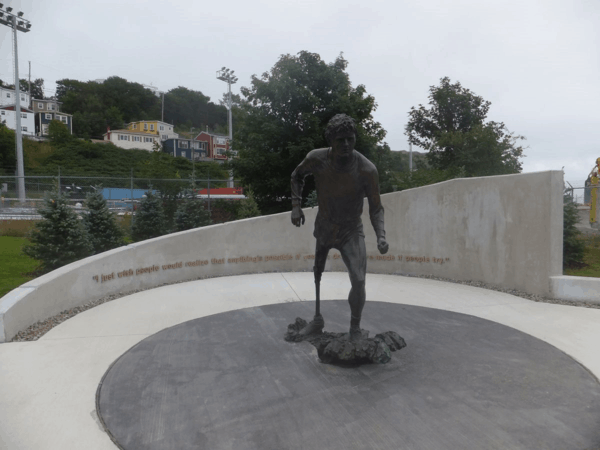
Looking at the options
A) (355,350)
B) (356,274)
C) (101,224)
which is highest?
(101,224)

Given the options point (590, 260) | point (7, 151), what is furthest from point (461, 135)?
point (7, 151)

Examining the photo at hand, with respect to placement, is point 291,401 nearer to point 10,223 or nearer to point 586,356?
point 586,356

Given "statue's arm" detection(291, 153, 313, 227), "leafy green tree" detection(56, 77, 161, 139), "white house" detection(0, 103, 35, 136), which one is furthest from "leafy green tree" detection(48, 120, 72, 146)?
"statue's arm" detection(291, 153, 313, 227)

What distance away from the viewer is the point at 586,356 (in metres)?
4.83

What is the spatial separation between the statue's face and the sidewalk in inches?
120

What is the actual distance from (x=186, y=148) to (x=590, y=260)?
7107 centimetres

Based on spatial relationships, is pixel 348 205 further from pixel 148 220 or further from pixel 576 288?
pixel 148 220

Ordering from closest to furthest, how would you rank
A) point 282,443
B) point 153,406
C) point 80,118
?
point 282,443 < point 153,406 < point 80,118

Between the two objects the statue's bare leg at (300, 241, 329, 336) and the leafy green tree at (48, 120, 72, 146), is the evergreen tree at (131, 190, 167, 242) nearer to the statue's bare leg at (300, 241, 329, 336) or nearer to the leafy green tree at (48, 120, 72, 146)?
the statue's bare leg at (300, 241, 329, 336)

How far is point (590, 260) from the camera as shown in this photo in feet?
36.5

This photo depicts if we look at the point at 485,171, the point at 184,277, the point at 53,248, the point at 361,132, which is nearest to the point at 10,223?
the point at 53,248

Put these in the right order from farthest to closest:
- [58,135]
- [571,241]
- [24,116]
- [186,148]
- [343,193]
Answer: [186,148], [24,116], [58,135], [571,241], [343,193]

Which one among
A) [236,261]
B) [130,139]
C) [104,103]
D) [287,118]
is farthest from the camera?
[104,103]

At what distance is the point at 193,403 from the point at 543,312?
5298mm
